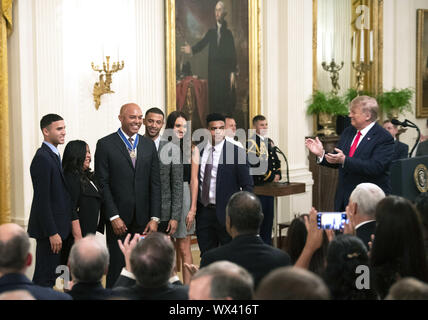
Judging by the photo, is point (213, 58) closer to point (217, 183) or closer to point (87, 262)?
point (217, 183)

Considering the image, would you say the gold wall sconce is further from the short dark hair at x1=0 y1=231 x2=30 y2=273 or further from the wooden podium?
the short dark hair at x1=0 y1=231 x2=30 y2=273

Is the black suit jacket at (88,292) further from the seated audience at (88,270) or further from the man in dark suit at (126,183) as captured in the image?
the man in dark suit at (126,183)


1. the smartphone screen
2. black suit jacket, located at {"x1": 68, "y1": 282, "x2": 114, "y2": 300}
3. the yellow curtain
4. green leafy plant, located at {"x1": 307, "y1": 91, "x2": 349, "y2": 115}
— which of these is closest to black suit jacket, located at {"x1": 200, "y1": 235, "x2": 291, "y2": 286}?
the smartphone screen

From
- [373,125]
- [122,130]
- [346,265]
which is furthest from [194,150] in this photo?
[346,265]

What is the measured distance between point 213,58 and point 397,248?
628 centimetres

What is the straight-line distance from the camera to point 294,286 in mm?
2072

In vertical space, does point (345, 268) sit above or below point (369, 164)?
below

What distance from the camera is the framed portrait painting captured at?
883 cm

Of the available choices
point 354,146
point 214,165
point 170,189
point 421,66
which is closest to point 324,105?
point 421,66

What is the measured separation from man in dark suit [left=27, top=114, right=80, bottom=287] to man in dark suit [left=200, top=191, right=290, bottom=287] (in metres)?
1.94

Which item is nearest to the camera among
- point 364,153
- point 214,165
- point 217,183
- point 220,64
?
point 364,153

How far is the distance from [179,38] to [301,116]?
2549mm

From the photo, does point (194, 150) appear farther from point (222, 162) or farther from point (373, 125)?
point (373, 125)

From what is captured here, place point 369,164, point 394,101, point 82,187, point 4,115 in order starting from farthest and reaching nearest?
point 394,101 < point 4,115 < point 369,164 < point 82,187
